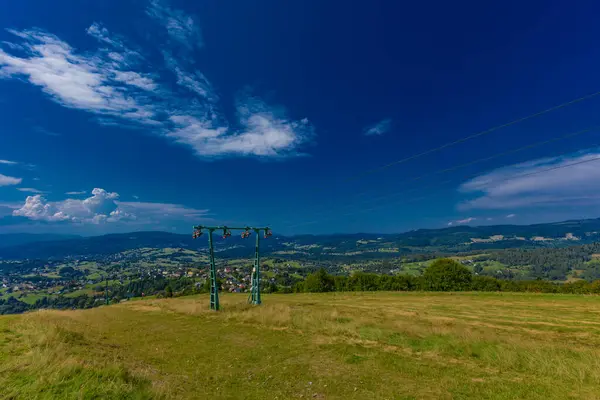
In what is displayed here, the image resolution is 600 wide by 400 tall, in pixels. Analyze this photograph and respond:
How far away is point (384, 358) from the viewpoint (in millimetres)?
12250

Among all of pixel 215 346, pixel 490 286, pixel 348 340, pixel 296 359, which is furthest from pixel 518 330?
pixel 490 286

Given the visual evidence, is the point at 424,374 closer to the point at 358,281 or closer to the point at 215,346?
the point at 215,346

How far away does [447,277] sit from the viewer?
59.7 meters

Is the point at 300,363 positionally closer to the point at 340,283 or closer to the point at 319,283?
the point at 319,283

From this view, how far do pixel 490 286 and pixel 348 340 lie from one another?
52.7 metres

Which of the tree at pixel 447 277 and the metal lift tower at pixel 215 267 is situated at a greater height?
the metal lift tower at pixel 215 267

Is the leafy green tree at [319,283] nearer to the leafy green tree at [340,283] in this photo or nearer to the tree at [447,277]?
the leafy green tree at [340,283]

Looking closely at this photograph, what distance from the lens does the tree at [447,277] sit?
191 ft

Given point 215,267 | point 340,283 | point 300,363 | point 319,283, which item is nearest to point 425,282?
point 340,283

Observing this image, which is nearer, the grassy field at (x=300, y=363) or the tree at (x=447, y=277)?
the grassy field at (x=300, y=363)

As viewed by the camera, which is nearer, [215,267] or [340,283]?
[215,267]

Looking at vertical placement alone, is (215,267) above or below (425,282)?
above

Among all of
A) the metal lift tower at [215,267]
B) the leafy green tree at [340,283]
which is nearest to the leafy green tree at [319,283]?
the leafy green tree at [340,283]

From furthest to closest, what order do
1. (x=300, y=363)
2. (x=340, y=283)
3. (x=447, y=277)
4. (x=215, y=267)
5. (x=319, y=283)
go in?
(x=340, y=283) → (x=319, y=283) → (x=447, y=277) → (x=215, y=267) → (x=300, y=363)
